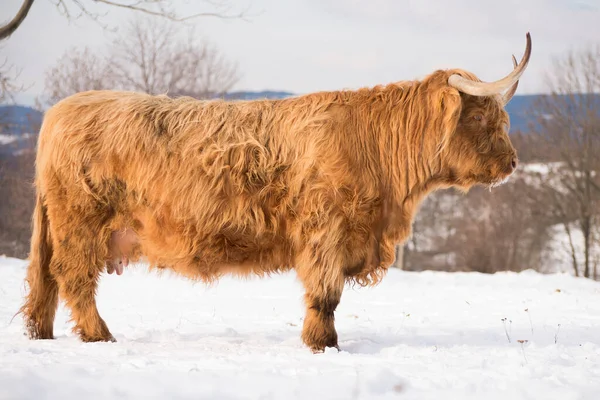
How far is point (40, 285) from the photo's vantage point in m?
5.09

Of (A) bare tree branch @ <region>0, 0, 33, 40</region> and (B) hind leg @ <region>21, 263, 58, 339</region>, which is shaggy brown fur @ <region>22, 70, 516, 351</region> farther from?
(A) bare tree branch @ <region>0, 0, 33, 40</region>

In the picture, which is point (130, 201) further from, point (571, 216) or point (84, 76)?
point (571, 216)

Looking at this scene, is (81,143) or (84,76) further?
(84,76)

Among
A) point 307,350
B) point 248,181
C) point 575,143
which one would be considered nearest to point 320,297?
point 307,350

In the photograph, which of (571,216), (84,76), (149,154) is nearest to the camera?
(149,154)

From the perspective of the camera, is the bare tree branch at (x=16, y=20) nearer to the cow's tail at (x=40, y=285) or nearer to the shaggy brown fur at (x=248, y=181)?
the shaggy brown fur at (x=248, y=181)

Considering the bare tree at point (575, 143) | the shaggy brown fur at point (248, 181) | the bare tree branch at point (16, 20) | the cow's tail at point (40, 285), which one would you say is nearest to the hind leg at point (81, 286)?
the shaggy brown fur at point (248, 181)

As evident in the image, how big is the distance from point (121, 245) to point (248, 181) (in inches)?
45.2

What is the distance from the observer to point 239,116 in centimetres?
496

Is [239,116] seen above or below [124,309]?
above

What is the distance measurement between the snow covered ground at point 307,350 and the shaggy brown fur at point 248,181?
0.52 meters

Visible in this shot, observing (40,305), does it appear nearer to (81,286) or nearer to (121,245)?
(81,286)

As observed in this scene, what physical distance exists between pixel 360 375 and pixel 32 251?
3.13 m

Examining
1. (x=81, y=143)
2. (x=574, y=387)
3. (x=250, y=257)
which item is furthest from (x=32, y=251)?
(x=574, y=387)
